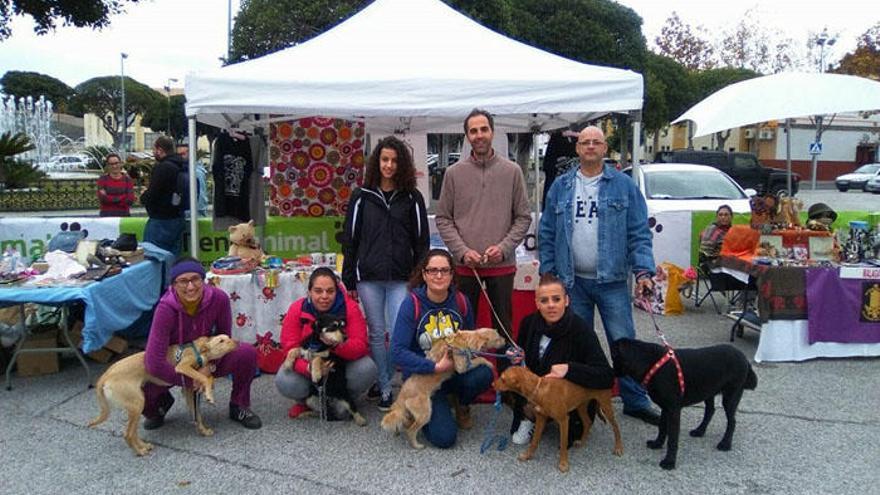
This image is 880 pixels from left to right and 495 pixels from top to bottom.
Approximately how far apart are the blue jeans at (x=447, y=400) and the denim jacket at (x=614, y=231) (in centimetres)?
75

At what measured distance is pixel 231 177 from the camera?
6.35m

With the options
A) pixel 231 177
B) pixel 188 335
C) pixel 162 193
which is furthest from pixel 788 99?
pixel 162 193

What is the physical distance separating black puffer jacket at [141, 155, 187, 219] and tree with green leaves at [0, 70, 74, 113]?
72.0 metres

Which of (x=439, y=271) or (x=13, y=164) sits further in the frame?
(x=13, y=164)

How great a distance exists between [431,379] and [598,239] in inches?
48.7

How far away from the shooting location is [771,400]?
14.3ft

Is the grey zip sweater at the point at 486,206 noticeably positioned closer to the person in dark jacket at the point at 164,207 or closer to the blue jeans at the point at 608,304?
the blue jeans at the point at 608,304

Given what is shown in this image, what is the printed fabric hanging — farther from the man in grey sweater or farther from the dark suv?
the dark suv

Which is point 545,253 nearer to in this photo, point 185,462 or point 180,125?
point 185,462

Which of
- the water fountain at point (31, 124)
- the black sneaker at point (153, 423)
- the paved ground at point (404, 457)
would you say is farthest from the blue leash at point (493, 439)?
the water fountain at point (31, 124)

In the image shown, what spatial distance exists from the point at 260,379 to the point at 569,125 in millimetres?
3836

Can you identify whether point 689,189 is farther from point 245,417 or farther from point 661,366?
point 245,417

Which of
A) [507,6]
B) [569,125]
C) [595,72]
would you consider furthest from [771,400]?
[507,6]

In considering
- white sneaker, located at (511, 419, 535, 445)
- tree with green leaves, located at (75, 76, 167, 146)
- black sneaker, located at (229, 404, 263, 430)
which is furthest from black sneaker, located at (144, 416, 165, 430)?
tree with green leaves, located at (75, 76, 167, 146)
